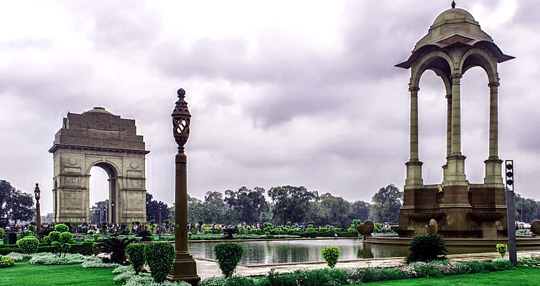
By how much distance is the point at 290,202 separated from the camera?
59250 millimetres

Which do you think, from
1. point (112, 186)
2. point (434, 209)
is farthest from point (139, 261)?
point (112, 186)

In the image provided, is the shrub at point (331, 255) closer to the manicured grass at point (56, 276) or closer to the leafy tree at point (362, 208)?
the manicured grass at point (56, 276)

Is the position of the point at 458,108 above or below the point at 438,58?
below

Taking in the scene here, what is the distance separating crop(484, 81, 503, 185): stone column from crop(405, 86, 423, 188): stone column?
3.00 m

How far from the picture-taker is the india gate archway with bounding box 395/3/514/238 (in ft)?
74.2

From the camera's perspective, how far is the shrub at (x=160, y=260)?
999cm

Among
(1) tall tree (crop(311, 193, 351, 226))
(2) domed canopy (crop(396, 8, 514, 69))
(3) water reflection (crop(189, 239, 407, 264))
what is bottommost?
(1) tall tree (crop(311, 193, 351, 226))

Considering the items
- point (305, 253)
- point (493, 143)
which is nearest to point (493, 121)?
point (493, 143)

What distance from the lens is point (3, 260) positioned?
1564 centimetres

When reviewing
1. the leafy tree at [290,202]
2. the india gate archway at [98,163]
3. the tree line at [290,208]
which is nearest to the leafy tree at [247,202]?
the tree line at [290,208]

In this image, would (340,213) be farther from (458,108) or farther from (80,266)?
(80,266)

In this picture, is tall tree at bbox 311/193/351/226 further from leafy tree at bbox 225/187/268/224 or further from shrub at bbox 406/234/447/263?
shrub at bbox 406/234/447/263

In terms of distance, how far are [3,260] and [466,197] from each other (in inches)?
716

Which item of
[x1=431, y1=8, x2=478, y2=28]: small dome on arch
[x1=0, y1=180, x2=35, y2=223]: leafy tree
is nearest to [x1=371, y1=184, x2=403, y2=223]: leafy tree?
[x1=0, y1=180, x2=35, y2=223]: leafy tree
